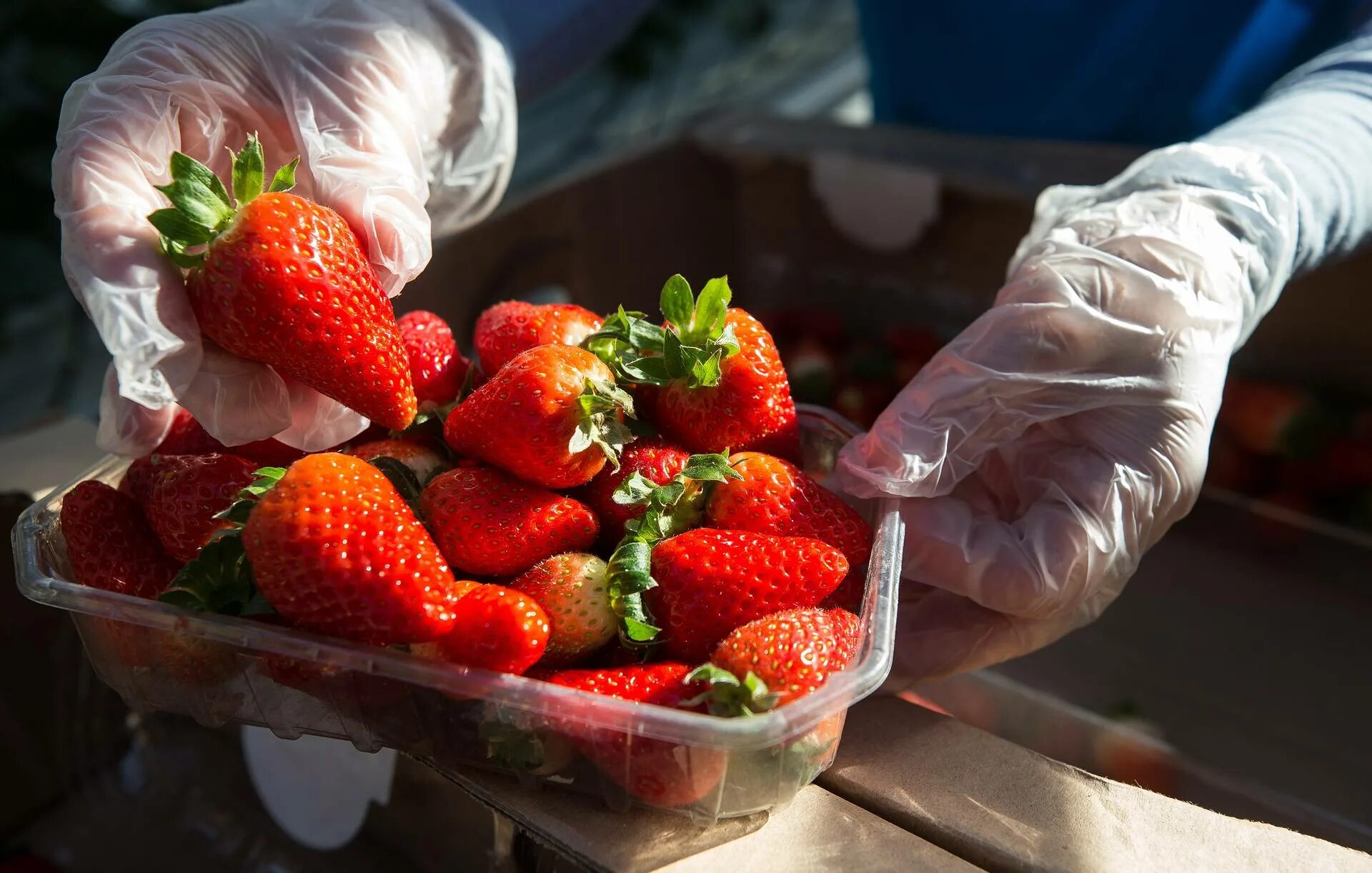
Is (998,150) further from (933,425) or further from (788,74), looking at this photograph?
(788,74)

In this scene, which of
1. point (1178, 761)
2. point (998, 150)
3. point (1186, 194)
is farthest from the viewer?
point (998, 150)

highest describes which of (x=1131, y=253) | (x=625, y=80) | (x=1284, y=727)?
(x=1131, y=253)

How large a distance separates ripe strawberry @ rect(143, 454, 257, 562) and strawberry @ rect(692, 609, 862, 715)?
375 millimetres

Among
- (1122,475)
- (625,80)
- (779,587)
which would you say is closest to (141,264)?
(779,587)

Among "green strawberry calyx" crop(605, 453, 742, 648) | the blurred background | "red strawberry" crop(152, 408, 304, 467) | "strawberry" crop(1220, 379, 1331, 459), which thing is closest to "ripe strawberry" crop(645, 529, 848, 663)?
"green strawberry calyx" crop(605, 453, 742, 648)

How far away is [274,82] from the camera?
3.17ft

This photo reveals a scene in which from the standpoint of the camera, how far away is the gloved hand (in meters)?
0.70

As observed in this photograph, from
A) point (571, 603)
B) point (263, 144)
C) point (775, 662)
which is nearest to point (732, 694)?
point (775, 662)

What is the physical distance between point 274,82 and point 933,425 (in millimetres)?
696

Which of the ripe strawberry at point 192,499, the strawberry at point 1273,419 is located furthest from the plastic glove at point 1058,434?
the strawberry at point 1273,419

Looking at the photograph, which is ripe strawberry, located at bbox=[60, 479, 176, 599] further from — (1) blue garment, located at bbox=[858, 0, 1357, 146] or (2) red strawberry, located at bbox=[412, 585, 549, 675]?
(1) blue garment, located at bbox=[858, 0, 1357, 146]

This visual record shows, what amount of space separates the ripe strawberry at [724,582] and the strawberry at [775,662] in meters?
0.02

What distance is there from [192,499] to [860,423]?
114cm

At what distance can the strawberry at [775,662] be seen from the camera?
2.09ft
